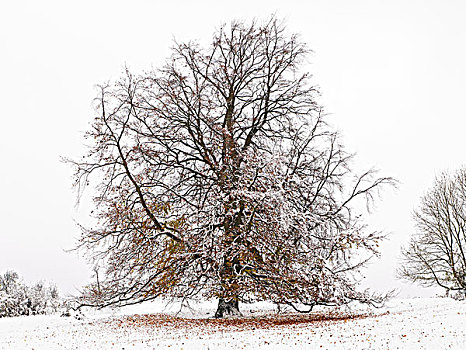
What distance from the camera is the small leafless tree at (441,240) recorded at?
81.8ft

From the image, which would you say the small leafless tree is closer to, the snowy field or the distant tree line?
the snowy field

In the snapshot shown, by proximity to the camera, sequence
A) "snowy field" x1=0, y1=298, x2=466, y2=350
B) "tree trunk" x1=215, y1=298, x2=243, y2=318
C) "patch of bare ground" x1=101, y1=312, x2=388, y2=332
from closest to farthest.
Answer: "snowy field" x1=0, y1=298, x2=466, y2=350 → "patch of bare ground" x1=101, y1=312, x2=388, y2=332 → "tree trunk" x1=215, y1=298, x2=243, y2=318

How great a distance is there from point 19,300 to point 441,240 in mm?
24756

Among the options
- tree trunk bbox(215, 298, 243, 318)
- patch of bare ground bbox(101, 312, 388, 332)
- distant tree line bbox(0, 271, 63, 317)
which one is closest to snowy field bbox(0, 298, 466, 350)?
patch of bare ground bbox(101, 312, 388, 332)

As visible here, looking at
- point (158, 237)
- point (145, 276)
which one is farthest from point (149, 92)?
point (145, 276)

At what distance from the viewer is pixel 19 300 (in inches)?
1011

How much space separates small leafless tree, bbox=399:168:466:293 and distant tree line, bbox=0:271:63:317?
2108 centimetres

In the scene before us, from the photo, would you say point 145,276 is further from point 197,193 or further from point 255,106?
point 255,106

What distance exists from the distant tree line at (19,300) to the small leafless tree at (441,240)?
69.1 ft

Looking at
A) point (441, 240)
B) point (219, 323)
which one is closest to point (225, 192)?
point (219, 323)

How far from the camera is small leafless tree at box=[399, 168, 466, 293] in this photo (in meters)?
24.9

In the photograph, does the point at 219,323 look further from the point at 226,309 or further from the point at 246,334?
the point at 246,334

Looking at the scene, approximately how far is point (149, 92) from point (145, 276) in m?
7.22

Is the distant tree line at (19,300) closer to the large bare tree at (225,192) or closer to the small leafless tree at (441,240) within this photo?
the large bare tree at (225,192)
